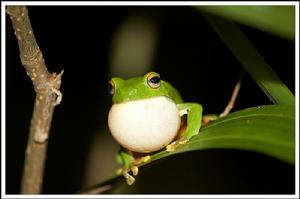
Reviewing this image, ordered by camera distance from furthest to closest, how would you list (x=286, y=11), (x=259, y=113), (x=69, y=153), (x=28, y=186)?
(x=69, y=153)
(x=28, y=186)
(x=259, y=113)
(x=286, y=11)

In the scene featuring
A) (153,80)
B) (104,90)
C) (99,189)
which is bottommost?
(99,189)

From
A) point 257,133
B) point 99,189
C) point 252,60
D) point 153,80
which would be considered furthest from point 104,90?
point 257,133

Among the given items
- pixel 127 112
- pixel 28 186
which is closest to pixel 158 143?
pixel 127 112

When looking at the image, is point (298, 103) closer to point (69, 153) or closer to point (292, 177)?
point (292, 177)

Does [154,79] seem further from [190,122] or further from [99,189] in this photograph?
[99,189]

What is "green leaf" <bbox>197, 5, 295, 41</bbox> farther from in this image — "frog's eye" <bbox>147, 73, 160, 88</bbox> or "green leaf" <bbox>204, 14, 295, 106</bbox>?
"frog's eye" <bbox>147, 73, 160, 88</bbox>

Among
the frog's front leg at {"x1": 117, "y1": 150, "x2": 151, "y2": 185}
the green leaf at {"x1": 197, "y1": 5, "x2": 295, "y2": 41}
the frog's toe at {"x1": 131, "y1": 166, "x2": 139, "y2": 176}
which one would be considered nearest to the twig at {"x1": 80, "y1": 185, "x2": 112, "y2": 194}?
the frog's front leg at {"x1": 117, "y1": 150, "x2": 151, "y2": 185}
